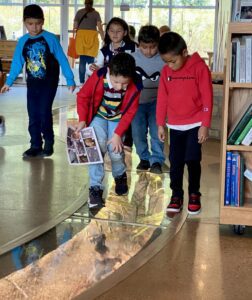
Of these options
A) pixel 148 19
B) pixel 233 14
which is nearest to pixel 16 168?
pixel 233 14

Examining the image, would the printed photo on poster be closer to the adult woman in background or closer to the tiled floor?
the tiled floor

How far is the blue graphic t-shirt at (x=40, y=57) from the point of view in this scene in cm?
500

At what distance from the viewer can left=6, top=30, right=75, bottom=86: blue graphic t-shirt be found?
16.4 feet

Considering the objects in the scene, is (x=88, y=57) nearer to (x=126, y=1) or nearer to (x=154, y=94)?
(x=126, y=1)

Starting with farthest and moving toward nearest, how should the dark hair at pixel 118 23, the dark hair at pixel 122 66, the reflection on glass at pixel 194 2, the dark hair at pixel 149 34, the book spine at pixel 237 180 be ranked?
1. the reflection on glass at pixel 194 2
2. the dark hair at pixel 118 23
3. the dark hair at pixel 149 34
4. the dark hair at pixel 122 66
5. the book spine at pixel 237 180

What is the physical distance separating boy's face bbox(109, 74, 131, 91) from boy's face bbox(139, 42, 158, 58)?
882 millimetres

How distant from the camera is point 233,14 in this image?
3279 millimetres

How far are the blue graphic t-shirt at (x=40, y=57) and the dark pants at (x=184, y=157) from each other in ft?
5.53

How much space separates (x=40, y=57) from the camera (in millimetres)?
5004

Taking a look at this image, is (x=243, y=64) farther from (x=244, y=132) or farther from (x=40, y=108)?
(x=40, y=108)

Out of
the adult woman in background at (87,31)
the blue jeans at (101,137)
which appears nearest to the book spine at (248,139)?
the blue jeans at (101,137)

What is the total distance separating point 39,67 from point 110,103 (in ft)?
5.02

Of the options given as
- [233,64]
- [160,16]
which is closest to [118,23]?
[233,64]

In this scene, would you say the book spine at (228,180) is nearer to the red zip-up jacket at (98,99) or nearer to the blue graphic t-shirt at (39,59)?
the red zip-up jacket at (98,99)
